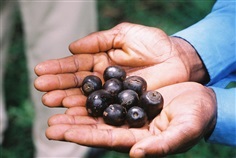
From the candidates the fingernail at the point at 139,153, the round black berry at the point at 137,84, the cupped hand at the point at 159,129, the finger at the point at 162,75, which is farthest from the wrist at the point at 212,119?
the fingernail at the point at 139,153

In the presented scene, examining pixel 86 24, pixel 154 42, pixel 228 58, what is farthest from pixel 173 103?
pixel 86 24

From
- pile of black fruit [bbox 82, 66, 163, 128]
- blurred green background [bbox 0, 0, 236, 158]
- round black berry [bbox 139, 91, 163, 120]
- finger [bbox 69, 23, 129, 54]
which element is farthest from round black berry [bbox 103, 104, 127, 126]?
blurred green background [bbox 0, 0, 236, 158]

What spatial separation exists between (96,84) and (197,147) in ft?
4.54

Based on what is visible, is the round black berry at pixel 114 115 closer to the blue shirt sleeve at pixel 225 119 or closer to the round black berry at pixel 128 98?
the round black berry at pixel 128 98

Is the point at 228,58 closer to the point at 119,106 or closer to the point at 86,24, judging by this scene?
the point at 119,106

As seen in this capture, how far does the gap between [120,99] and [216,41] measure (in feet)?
2.17

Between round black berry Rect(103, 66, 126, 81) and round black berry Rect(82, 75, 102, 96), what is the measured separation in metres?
0.06

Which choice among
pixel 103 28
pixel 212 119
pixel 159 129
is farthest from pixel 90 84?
pixel 103 28

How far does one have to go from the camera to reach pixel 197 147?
136 inches

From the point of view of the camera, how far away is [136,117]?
2.10 m

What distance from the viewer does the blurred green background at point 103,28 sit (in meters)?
3.48

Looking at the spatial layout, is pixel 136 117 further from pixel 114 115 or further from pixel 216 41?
pixel 216 41

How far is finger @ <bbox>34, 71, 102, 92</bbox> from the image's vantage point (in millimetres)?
2172

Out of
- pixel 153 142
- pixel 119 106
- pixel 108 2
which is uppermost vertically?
pixel 153 142
